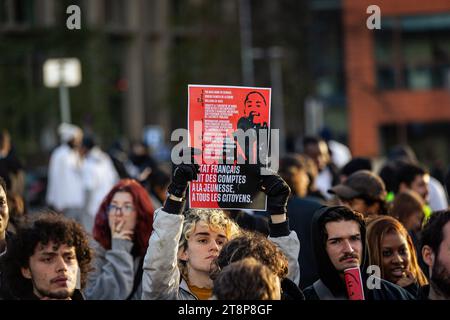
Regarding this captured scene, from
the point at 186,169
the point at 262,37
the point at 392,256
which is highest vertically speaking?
the point at 262,37

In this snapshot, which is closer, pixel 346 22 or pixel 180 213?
pixel 180 213

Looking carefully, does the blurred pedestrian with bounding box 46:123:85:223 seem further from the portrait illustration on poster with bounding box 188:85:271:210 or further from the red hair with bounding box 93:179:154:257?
Result: the portrait illustration on poster with bounding box 188:85:271:210

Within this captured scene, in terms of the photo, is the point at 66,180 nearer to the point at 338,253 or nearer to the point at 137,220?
the point at 137,220

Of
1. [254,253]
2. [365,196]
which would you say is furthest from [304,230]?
[254,253]

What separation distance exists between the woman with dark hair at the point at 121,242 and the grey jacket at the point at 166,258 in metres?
1.22

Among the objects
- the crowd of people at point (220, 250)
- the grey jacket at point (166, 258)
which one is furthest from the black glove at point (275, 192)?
the grey jacket at point (166, 258)

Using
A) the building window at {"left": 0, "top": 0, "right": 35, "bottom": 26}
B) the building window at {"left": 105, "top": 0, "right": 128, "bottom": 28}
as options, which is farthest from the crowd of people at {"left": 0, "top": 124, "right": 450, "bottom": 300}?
the building window at {"left": 105, "top": 0, "right": 128, "bottom": 28}

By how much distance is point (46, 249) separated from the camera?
576 cm

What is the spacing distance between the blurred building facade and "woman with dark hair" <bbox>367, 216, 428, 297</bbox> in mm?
43634

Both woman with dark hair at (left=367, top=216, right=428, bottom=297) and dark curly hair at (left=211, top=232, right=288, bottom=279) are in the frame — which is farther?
woman with dark hair at (left=367, top=216, right=428, bottom=297)

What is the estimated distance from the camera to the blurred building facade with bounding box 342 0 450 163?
Answer: 5116 centimetres
